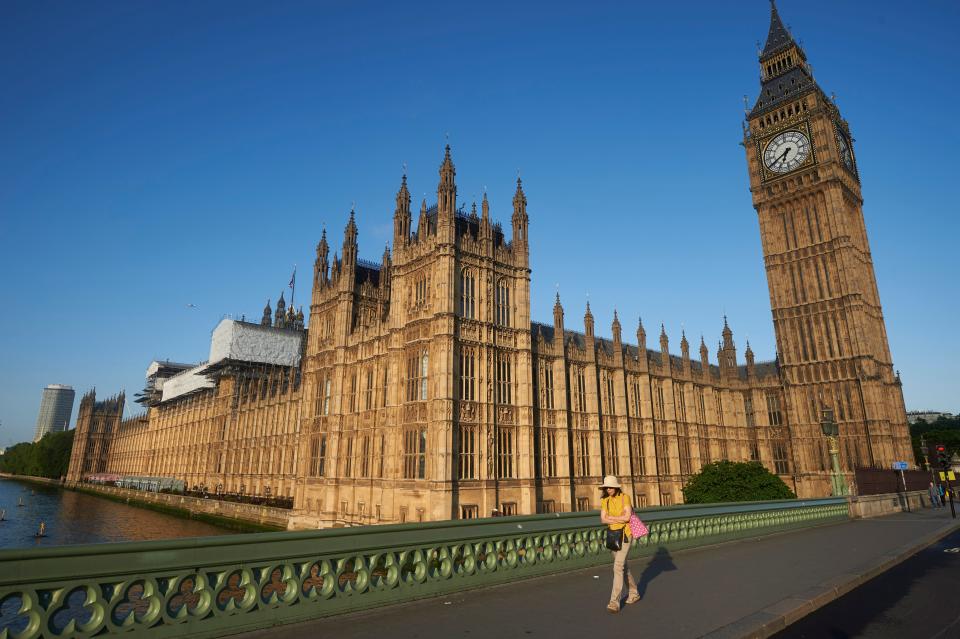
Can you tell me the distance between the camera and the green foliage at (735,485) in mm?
35528

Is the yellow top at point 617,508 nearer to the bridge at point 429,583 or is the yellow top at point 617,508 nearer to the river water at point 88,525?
the bridge at point 429,583

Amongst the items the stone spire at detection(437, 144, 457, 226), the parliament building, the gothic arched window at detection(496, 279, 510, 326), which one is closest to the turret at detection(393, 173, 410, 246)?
the parliament building

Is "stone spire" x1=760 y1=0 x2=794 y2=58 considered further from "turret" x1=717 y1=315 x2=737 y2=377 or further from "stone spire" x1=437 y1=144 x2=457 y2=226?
"stone spire" x1=437 y1=144 x2=457 y2=226

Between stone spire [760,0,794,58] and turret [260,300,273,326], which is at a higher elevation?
stone spire [760,0,794,58]

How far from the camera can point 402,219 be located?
40.5 metres

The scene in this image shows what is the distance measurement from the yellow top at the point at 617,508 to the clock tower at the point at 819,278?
55.5m

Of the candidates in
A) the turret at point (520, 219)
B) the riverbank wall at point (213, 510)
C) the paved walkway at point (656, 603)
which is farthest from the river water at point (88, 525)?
the paved walkway at point (656, 603)

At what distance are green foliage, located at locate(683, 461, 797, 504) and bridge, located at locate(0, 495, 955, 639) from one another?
907 inches

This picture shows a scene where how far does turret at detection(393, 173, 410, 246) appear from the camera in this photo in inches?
1581

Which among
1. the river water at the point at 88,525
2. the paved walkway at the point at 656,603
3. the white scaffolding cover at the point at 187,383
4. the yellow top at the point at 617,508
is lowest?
the river water at the point at 88,525

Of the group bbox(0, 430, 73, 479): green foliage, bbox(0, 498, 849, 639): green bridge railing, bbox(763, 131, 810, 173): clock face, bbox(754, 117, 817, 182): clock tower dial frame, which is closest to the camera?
bbox(0, 498, 849, 639): green bridge railing

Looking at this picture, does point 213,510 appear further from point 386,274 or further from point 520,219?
point 520,219

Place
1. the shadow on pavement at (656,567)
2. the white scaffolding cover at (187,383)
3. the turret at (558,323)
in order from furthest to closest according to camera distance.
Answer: the white scaffolding cover at (187,383), the turret at (558,323), the shadow on pavement at (656,567)

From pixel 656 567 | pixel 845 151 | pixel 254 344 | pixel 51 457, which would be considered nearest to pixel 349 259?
pixel 656 567
